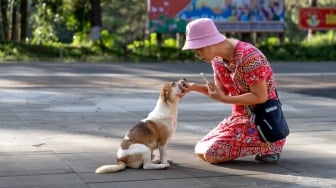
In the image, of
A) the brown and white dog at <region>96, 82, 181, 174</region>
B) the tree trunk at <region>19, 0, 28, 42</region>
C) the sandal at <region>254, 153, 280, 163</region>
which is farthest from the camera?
the tree trunk at <region>19, 0, 28, 42</region>

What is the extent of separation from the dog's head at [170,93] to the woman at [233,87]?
0.19ft

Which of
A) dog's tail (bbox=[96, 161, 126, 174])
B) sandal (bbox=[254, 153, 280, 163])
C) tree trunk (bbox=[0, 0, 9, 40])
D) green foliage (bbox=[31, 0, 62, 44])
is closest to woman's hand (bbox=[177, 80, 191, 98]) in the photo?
dog's tail (bbox=[96, 161, 126, 174])

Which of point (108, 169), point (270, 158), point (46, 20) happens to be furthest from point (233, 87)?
point (46, 20)

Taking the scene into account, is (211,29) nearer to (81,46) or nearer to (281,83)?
(281,83)

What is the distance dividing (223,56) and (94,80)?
10841 millimetres

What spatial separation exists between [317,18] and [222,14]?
4.74 m

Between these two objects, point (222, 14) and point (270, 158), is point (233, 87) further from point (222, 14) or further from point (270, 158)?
point (222, 14)

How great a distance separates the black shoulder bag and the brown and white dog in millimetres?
876

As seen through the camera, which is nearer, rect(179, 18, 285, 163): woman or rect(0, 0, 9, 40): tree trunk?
rect(179, 18, 285, 163): woman

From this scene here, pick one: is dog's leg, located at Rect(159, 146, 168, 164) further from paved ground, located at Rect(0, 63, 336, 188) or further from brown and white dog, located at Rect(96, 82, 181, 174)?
paved ground, located at Rect(0, 63, 336, 188)

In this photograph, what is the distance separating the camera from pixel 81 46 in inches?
1022

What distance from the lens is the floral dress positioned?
20.8 ft

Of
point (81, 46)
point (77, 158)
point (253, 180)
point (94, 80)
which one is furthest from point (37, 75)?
point (253, 180)

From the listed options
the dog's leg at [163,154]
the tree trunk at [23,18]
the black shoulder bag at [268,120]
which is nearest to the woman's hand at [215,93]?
the black shoulder bag at [268,120]
